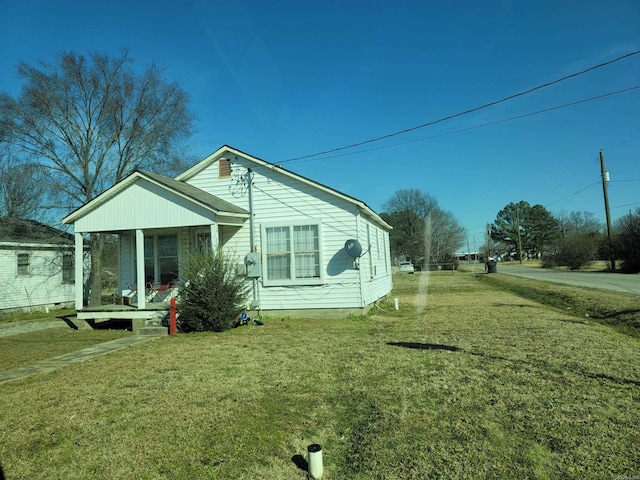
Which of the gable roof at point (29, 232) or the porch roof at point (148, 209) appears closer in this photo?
the porch roof at point (148, 209)

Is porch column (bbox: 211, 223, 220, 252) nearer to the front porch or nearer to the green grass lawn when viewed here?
the front porch

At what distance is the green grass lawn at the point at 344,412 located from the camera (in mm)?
3436

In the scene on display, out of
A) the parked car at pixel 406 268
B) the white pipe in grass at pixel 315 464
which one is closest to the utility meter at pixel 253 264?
the white pipe in grass at pixel 315 464

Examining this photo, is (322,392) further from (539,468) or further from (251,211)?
(251,211)

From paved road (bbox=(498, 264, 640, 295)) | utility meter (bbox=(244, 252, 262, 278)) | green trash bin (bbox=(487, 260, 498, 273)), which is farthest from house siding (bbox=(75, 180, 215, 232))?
green trash bin (bbox=(487, 260, 498, 273))

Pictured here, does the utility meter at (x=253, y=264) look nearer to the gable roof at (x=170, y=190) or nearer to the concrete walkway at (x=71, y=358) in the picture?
the gable roof at (x=170, y=190)

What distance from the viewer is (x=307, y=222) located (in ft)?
40.2

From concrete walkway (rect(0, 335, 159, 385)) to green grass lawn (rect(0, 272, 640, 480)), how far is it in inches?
18.9

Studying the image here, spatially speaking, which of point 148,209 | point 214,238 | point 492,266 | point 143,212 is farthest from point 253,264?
point 492,266

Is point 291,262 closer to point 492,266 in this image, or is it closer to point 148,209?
point 148,209

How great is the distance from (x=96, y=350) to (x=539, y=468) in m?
8.67

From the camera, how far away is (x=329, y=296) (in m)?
12.1

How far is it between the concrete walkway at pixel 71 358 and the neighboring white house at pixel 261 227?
1822 millimetres

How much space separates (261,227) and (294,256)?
1.40 m
